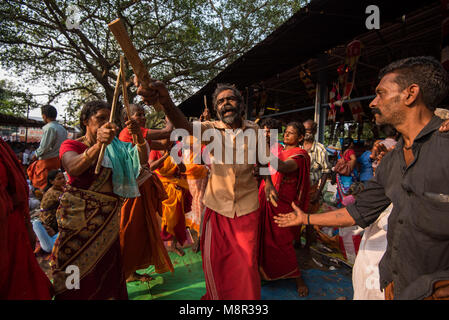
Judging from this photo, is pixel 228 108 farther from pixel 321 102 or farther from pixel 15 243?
pixel 321 102

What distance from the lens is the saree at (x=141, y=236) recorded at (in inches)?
120

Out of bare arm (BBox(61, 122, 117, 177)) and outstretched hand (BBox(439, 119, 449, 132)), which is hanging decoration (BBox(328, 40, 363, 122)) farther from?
bare arm (BBox(61, 122, 117, 177))

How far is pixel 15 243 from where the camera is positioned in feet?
5.96

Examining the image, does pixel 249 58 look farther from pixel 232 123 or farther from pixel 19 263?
pixel 19 263

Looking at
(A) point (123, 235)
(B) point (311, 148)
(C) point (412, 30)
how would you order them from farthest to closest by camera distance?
(C) point (412, 30), (B) point (311, 148), (A) point (123, 235)

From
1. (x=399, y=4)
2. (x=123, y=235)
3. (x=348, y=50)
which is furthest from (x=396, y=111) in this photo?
(x=348, y=50)

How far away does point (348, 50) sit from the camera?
5309 millimetres

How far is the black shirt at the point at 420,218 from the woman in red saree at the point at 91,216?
6.50 ft

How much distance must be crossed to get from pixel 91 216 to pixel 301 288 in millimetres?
2559

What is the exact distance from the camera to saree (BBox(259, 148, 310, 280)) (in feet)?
10.5

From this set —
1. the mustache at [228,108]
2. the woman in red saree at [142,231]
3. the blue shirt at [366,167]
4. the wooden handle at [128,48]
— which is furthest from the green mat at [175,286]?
the blue shirt at [366,167]

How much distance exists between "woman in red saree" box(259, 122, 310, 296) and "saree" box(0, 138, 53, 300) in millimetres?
2394

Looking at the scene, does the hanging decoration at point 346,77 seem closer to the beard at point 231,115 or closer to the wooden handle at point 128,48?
the beard at point 231,115

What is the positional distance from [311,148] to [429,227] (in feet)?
11.7
